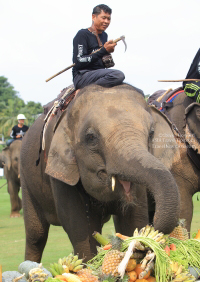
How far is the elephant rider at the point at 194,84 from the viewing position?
8367 mm

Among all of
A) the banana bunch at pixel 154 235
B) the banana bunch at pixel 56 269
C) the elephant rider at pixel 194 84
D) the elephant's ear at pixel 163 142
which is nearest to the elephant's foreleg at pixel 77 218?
the elephant's ear at pixel 163 142

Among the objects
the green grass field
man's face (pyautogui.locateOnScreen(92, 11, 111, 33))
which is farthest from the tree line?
man's face (pyautogui.locateOnScreen(92, 11, 111, 33))

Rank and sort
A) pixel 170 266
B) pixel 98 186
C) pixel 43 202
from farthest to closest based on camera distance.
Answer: pixel 43 202
pixel 98 186
pixel 170 266

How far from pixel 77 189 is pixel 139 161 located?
163 centimetres

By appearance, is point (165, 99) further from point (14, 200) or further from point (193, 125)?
point (14, 200)

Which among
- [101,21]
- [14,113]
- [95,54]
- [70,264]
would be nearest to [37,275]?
[70,264]

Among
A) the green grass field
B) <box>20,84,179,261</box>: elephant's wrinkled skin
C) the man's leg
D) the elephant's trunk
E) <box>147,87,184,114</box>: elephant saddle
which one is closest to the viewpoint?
the elephant's trunk

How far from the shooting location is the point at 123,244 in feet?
15.7

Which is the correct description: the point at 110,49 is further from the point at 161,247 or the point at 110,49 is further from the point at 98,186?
the point at 161,247

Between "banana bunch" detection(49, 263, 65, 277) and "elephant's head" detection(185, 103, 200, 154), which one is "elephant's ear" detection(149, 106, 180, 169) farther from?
"elephant's head" detection(185, 103, 200, 154)

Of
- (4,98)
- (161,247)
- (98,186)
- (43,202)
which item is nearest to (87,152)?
(98,186)

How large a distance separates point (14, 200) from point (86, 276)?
1242cm

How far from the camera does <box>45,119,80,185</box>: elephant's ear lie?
6055 millimetres

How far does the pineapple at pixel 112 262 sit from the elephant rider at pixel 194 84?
13.8 ft
